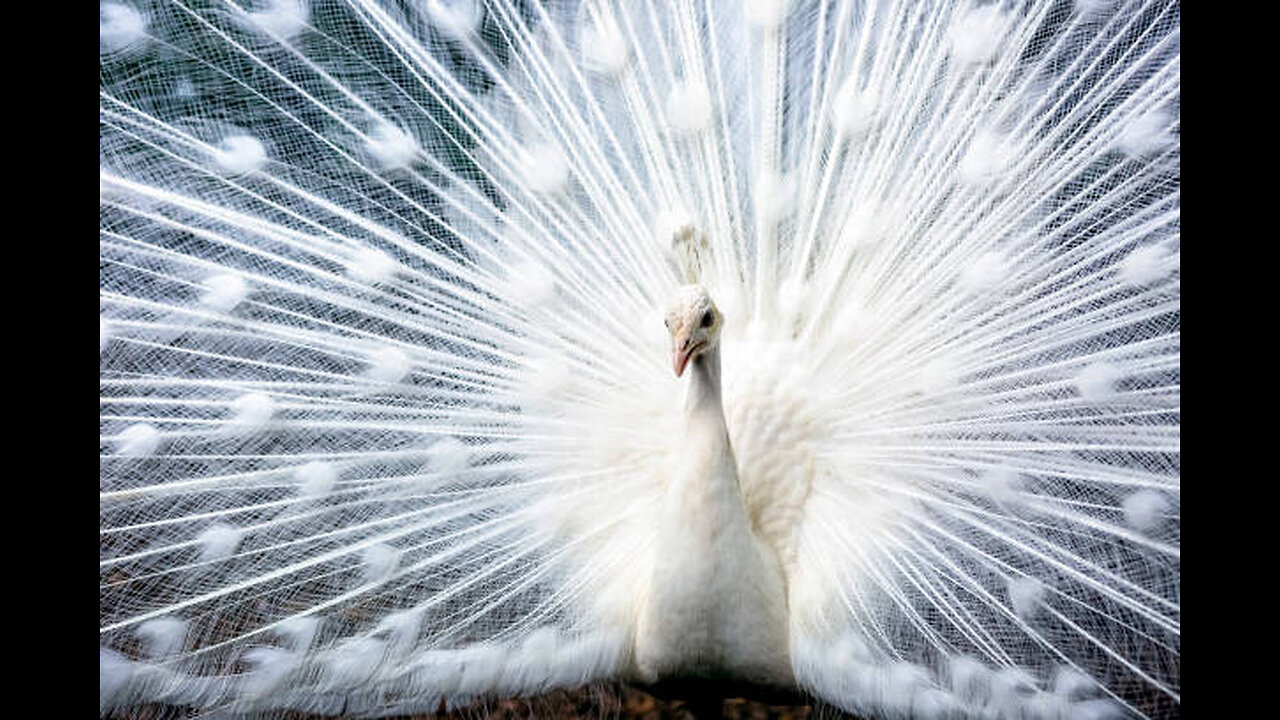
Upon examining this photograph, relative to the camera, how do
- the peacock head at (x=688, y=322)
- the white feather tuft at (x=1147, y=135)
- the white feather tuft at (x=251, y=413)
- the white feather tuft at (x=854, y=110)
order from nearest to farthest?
the peacock head at (x=688, y=322)
the white feather tuft at (x=1147, y=135)
the white feather tuft at (x=251, y=413)
the white feather tuft at (x=854, y=110)

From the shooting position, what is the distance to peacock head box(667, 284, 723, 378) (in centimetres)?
170

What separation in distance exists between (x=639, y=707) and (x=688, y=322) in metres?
1.02

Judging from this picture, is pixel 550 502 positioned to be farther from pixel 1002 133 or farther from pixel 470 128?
pixel 1002 133

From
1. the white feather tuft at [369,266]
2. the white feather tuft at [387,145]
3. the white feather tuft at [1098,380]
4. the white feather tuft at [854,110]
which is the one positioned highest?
the white feather tuft at [854,110]

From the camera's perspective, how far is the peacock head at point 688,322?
1.70 m

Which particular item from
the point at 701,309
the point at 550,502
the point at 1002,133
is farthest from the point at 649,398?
the point at 1002,133

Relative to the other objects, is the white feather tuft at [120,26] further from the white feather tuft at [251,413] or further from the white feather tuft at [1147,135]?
the white feather tuft at [1147,135]

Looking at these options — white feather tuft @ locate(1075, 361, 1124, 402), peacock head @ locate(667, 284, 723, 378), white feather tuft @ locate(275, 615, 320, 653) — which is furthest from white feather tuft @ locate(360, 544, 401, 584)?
white feather tuft @ locate(1075, 361, 1124, 402)

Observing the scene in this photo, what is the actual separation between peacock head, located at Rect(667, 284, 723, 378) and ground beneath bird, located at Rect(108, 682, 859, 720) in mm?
624

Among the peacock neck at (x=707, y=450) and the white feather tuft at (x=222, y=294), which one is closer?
the peacock neck at (x=707, y=450)

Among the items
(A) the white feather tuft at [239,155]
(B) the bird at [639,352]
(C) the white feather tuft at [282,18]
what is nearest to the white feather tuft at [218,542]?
(B) the bird at [639,352]

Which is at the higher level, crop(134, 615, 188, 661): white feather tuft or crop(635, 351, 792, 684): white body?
crop(635, 351, 792, 684): white body

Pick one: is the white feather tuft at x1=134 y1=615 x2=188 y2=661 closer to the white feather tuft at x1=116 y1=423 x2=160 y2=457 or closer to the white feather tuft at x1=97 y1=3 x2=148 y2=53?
the white feather tuft at x1=116 y1=423 x2=160 y2=457

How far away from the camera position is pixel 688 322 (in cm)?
170
